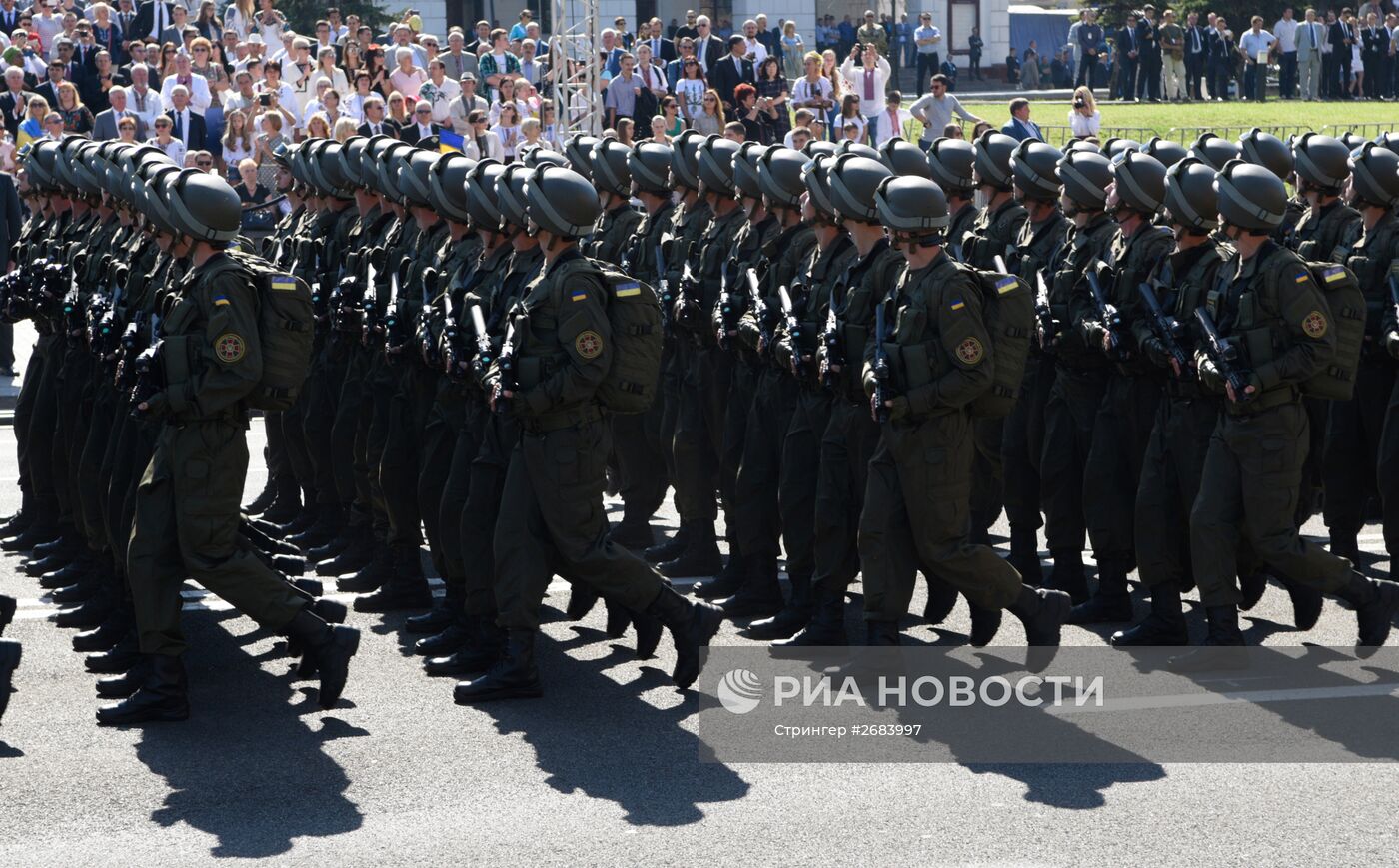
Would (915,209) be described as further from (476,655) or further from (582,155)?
(582,155)

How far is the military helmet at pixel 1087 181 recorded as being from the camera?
948 cm

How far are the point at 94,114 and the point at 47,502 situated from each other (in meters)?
9.87

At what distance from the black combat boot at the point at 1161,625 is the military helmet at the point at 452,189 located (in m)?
3.39

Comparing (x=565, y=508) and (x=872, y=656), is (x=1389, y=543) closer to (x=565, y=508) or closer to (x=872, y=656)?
(x=872, y=656)

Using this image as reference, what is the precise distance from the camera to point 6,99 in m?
19.5

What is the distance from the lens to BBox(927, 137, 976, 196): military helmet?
10.4 m

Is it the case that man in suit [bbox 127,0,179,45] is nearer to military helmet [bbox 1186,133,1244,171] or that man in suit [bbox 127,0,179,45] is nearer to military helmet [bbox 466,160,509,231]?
military helmet [bbox 466,160,509,231]

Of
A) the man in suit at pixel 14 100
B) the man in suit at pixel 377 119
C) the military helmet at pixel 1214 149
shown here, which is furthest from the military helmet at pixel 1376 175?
the man in suit at pixel 14 100

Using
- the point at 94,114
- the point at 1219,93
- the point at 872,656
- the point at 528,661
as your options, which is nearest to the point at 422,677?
the point at 528,661

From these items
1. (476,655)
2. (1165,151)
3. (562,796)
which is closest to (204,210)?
(476,655)

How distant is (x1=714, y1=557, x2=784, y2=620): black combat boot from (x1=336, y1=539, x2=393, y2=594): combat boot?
1.70 metres

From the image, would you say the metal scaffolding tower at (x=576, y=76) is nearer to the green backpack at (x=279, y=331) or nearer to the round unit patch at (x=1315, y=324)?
the green backpack at (x=279, y=331)

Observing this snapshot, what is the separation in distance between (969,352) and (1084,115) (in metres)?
13.2

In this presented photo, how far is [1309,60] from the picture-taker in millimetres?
33812
